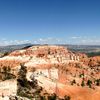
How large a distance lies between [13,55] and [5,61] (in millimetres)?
9543

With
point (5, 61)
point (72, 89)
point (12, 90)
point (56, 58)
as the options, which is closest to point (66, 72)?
point (56, 58)

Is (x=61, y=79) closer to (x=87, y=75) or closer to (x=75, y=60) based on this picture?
(x=87, y=75)

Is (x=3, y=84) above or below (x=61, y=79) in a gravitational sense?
above

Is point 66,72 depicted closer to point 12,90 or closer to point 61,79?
point 61,79

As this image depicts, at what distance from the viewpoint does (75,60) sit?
138375mm

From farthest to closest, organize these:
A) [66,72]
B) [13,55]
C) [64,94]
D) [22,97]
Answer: [13,55] < [66,72] < [64,94] < [22,97]

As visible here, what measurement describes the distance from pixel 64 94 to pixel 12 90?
21758mm

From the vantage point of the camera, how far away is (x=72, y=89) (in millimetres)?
80375

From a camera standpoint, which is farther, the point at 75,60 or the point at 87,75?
the point at 75,60

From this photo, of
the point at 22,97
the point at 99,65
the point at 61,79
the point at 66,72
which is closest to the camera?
the point at 22,97

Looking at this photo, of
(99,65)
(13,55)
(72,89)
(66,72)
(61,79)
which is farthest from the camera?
(99,65)

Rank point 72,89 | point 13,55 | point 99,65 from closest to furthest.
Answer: point 72,89
point 13,55
point 99,65

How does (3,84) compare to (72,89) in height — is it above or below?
above

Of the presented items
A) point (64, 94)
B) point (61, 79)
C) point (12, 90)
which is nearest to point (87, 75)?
point (61, 79)
